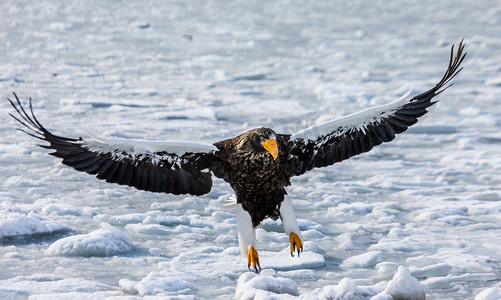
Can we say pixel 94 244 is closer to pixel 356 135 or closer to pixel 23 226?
pixel 23 226

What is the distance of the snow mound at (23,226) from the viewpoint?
188 inches

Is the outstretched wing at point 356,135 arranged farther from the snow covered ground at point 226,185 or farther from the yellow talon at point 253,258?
the yellow talon at point 253,258

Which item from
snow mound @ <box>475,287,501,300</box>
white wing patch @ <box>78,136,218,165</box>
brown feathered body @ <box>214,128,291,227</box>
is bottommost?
snow mound @ <box>475,287,501,300</box>

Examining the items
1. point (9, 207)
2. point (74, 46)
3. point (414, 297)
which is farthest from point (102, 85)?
point (414, 297)

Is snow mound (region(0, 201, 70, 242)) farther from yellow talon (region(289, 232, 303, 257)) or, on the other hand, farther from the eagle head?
yellow talon (region(289, 232, 303, 257))

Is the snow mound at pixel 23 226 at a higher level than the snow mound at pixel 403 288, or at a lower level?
higher

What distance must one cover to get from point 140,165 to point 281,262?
112 centimetres

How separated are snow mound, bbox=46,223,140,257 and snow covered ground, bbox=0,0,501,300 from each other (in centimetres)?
1

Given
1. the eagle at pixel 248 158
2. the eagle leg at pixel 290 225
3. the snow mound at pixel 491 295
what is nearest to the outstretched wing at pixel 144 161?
the eagle at pixel 248 158

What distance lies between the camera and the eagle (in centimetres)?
449

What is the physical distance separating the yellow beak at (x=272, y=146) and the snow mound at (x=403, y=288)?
3.23 ft

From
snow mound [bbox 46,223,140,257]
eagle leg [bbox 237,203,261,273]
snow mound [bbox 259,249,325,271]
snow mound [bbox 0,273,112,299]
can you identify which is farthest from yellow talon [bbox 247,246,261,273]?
snow mound [bbox 0,273,112,299]

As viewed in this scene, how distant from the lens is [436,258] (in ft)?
16.4

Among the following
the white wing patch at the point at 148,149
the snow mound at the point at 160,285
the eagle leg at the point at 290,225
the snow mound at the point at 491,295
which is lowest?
the snow mound at the point at 491,295
